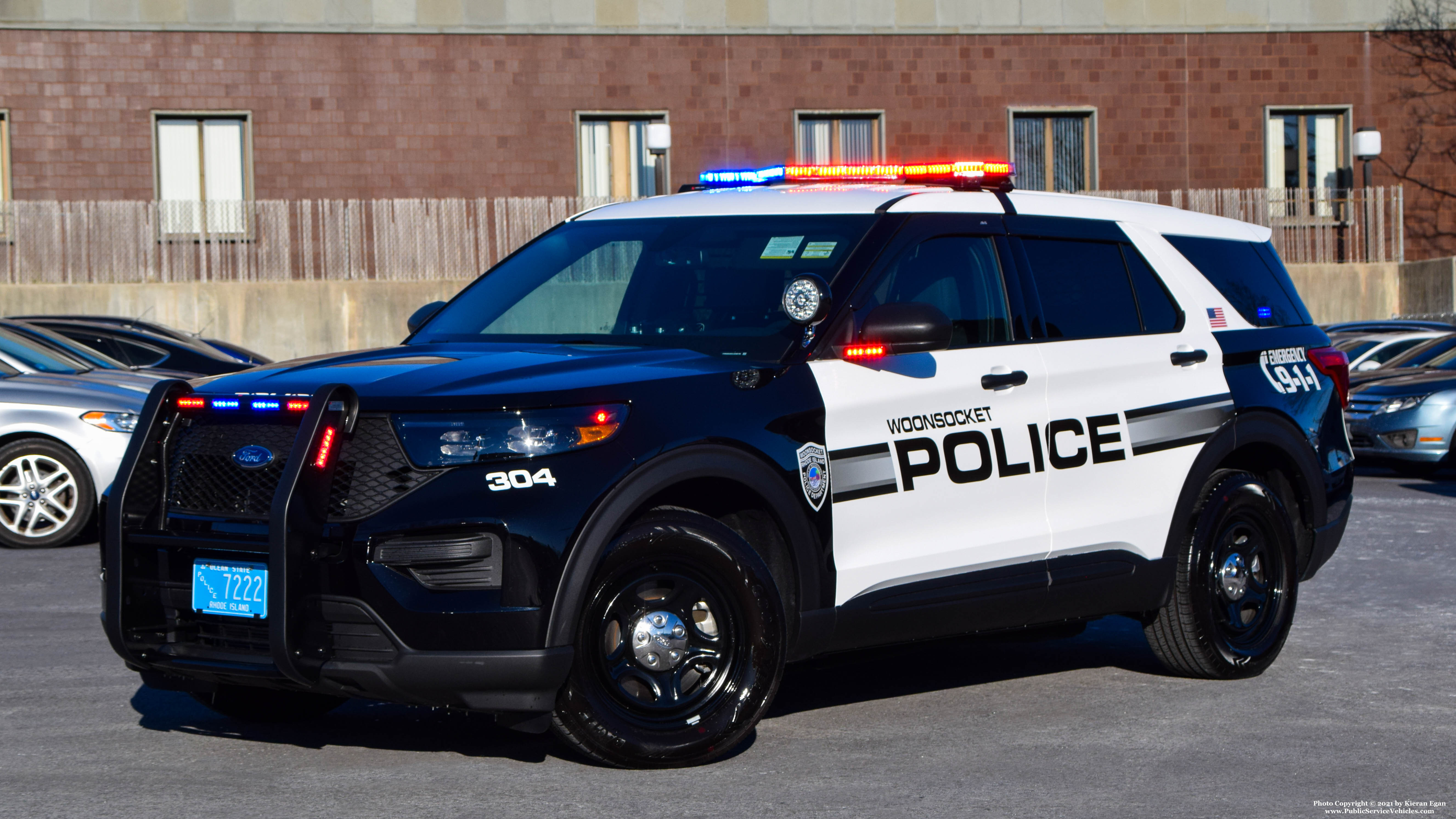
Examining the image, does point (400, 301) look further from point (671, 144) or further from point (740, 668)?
point (740, 668)

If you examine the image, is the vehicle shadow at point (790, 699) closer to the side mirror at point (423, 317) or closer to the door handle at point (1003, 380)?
the door handle at point (1003, 380)

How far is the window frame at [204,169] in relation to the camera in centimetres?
2717

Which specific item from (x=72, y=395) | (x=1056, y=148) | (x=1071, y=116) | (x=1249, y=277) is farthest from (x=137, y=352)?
(x=1071, y=116)

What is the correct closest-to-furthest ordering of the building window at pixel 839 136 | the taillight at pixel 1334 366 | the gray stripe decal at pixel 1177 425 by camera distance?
the gray stripe decal at pixel 1177 425
the taillight at pixel 1334 366
the building window at pixel 839 136

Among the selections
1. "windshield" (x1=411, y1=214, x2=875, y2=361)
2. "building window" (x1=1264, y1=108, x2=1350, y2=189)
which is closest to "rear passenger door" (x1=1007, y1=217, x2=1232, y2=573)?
"windshield" (x1=411, y1=214, x2=875, y2=361)

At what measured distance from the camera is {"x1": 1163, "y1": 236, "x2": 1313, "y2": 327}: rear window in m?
7.28

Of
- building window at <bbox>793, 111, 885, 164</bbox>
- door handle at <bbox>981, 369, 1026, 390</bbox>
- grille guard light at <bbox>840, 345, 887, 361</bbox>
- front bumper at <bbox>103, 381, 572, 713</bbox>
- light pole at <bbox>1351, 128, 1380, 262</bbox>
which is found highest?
building window at <bbox>793, 111, 885, 164</bbox>

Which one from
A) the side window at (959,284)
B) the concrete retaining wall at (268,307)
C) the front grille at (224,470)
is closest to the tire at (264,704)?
the front grille at (224,470)

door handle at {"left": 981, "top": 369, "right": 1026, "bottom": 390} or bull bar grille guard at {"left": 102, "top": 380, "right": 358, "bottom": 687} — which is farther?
door handle at {"left": 981, "top": 369, "right": 1026, "bottom": 390}

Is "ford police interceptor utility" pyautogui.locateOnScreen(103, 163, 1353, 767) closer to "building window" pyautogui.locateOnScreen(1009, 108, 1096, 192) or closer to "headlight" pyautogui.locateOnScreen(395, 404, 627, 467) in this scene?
"headlight" pyautogui.locateOnScreen(395, 404, 627, 467)

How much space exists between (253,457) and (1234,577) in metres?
4.00

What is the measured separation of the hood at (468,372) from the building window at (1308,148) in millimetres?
27136

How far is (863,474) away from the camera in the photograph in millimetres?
5672

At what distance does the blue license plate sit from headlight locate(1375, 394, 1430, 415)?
13.1 m
